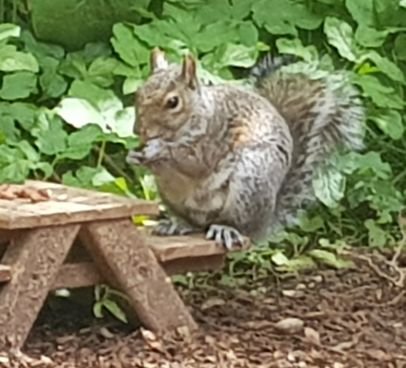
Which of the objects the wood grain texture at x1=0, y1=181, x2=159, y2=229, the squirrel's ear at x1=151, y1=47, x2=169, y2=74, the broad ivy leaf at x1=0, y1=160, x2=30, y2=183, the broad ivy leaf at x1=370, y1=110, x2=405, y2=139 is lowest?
the broad ivy leaf at x1=370, y1=110, x2=405, y2=139

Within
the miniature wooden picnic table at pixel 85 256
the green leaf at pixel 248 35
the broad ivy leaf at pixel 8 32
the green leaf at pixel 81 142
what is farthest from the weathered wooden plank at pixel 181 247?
the green leaf at pixel 248 35

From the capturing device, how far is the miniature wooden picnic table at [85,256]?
11.7 ft

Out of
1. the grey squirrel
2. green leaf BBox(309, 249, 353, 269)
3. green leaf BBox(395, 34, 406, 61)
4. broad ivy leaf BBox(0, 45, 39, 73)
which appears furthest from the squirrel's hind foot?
green leaf BBox(395, 34, 406, 61)

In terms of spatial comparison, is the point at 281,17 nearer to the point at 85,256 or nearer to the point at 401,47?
the point at 401,47

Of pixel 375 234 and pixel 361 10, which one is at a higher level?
pixel 361 10

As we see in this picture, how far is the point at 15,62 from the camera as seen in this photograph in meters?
4.64

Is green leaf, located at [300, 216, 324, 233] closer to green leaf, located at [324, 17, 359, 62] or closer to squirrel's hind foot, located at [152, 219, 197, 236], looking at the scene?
green leaf, located at [324, 17, 359, 62]

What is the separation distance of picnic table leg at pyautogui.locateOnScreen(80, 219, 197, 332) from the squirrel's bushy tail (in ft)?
2.03

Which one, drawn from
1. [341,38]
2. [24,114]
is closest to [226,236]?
[24,114]

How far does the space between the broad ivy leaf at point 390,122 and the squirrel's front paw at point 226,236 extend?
1.15 meters

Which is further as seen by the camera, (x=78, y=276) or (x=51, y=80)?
(x=51, y=80)

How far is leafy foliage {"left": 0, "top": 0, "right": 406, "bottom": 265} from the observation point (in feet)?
15.1

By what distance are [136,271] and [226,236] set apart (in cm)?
33

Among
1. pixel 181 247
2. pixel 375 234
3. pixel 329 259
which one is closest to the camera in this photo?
pixel 181 247
